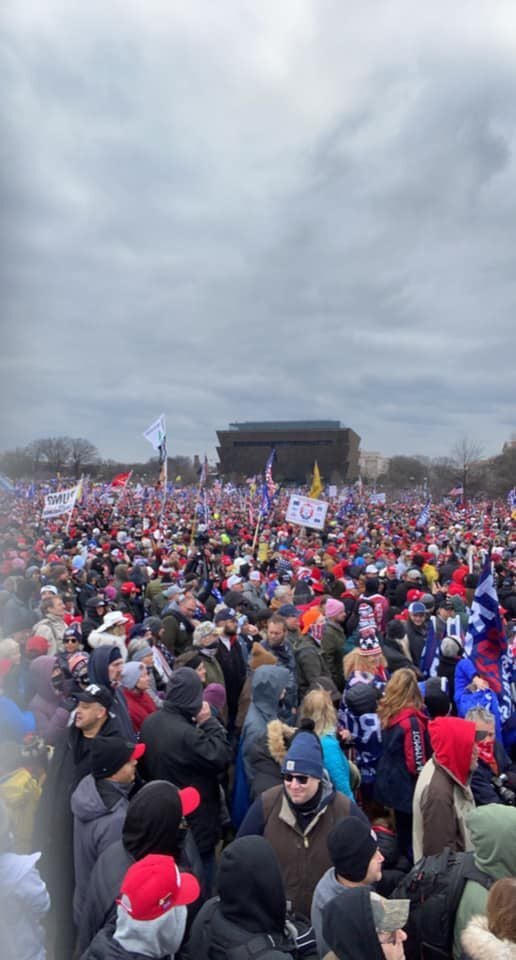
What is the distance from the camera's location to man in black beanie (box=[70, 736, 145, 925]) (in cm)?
282

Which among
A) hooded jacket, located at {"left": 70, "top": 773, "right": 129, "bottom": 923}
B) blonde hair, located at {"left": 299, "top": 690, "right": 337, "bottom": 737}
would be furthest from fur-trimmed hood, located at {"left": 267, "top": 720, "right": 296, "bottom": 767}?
hooded jacket, located at {"left": 70, "top": 773, "right": 129, "bottom": 923}

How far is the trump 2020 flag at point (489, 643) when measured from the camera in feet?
17.6

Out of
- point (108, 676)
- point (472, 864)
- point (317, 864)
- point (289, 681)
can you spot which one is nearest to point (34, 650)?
point (108, 676)

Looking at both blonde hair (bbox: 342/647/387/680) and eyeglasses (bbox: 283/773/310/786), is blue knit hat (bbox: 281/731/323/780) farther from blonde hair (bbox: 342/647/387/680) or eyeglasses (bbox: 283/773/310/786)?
blonde hair (bbox: 342/647/387/680)

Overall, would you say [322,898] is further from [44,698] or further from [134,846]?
[44,698]

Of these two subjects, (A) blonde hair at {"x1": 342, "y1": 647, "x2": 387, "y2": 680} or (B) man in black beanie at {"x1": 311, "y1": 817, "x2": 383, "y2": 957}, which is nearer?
(B) man in black beanie at {"x1": 311, "y1": 817, "x2": 383, "y2": 957}

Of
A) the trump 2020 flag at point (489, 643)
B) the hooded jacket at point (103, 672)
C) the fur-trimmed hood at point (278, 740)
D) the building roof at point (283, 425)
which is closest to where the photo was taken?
the fur-trimmed hood at point (278, 740)

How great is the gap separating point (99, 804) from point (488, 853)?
1.67 m

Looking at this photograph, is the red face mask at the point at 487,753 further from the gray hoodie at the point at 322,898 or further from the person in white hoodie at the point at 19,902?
the person in white hoodie at the point at 19,902

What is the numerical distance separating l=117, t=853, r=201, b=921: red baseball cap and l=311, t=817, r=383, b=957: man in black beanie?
0.60 meters

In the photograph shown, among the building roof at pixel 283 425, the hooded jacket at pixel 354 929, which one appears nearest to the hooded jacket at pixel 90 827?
the hooded jacket at pixel 354 929

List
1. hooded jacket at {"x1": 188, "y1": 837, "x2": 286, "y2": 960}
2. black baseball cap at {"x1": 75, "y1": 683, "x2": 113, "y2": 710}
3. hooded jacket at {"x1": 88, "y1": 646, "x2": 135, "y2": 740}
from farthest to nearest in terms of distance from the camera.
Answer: hooded jacket at {"x1": 88, "y1": 646, "x2": 135, "y2": 740} < black baseball cap at {"x1": 75, "y1": 683, "x2": 113, "y2": 710} < hooded jacket at {"x1": 188, "y1": 837, "x2": 286, "y2": 960}

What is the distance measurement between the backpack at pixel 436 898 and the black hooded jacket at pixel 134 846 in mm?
1024

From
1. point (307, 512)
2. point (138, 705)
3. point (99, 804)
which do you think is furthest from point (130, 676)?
point (307, 512)
